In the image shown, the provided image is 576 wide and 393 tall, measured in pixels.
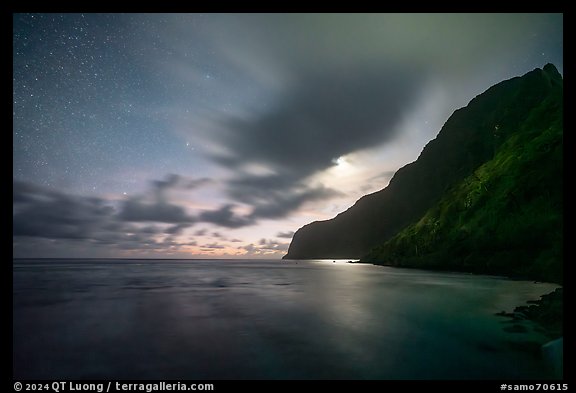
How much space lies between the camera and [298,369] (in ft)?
36.3

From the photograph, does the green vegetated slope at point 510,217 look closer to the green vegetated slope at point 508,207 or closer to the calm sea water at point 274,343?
the green vegetated slope at point 508,207

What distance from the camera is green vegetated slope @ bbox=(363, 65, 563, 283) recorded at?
162ft

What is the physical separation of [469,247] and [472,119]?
138 m

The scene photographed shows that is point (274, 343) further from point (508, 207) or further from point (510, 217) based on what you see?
point (508, 207)

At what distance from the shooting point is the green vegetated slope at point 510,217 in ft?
162

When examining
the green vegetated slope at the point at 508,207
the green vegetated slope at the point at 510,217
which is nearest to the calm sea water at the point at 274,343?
the green vegetated slope at the point at 510,217

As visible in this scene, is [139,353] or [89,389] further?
[139,353]

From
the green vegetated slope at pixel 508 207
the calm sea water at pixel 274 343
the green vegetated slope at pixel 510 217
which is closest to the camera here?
the calm sea water at pixel 274 343

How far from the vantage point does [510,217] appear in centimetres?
5812

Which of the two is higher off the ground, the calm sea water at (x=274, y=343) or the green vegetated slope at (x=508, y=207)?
the green vegetated slope at (x=508, y=207)
